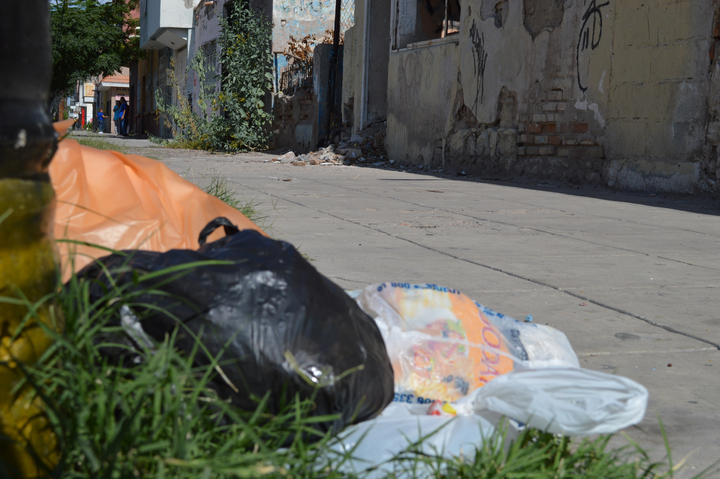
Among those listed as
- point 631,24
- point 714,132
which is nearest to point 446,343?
point 714,132

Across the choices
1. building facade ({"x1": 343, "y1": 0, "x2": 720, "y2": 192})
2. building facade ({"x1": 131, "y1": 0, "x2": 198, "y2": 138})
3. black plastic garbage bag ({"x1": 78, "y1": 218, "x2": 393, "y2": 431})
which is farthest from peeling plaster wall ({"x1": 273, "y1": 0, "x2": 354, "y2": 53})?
black plastic garbage bag ({"x1": 78, "y1": 218, "x2": 393, "y2": 431})

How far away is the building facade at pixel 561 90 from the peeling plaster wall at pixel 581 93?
0.04 feet

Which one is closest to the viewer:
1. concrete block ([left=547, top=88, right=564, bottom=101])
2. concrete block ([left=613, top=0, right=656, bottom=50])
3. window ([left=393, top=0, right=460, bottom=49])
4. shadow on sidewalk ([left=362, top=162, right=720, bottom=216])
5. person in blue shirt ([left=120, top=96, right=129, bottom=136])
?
shadow on sidewalk ([left=362, top=162, right=720, bottom=216])

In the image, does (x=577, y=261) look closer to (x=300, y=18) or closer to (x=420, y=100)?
(x=420, y=100)

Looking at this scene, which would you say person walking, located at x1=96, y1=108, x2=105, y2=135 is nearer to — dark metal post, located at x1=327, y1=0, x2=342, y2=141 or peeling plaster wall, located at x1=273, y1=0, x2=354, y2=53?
peeling plaster wall, located at x1=273, y1=0, x2=354, y2=53

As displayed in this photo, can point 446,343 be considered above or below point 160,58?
below

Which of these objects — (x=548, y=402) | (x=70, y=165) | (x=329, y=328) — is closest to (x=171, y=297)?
(x=329, y=328)

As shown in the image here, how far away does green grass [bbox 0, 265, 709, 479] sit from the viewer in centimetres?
113

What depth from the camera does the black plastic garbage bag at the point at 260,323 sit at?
4.60 ft

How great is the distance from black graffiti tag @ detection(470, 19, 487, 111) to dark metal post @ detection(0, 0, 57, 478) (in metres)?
9.30

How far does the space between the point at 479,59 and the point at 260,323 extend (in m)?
9.24

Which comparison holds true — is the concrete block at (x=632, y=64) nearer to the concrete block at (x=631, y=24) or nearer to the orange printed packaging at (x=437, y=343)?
the concrete block at (x=631, y=24)

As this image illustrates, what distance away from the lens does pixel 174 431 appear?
46.4 inches

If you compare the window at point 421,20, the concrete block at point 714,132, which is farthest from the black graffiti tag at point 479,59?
the concrete block at point 714,132
